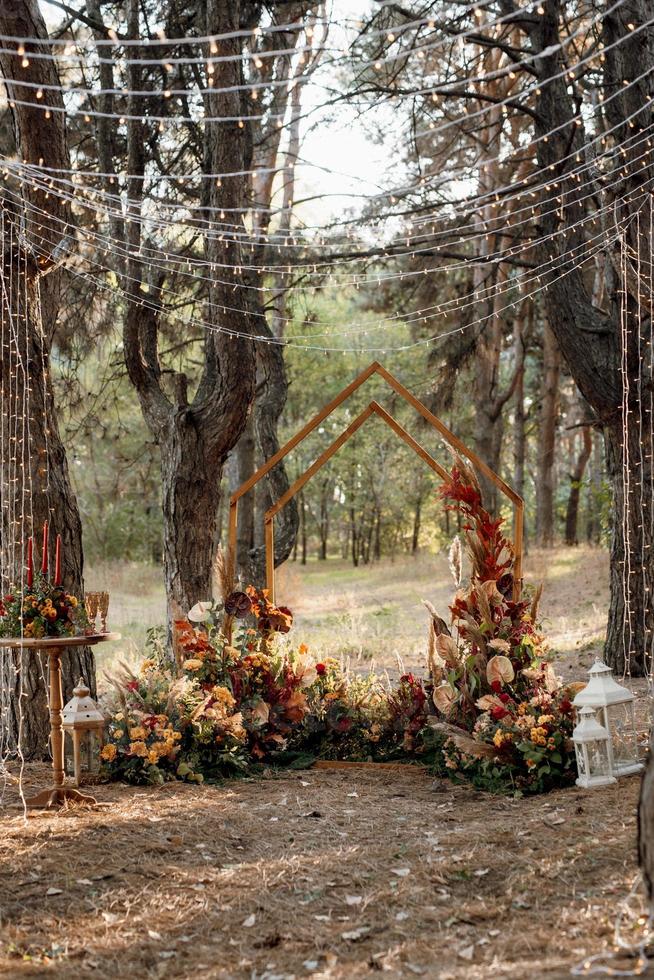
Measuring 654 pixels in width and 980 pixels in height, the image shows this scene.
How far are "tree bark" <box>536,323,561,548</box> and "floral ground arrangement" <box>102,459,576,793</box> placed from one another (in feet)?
35.7

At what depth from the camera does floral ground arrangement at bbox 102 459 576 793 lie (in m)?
6.06

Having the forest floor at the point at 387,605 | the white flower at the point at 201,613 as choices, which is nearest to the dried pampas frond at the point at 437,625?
the forest floor at the point at 387,605

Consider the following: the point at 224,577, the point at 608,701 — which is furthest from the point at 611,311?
the point at 608,701

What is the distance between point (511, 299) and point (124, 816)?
11.6m

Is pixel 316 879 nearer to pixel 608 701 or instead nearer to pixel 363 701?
pixel 608 701

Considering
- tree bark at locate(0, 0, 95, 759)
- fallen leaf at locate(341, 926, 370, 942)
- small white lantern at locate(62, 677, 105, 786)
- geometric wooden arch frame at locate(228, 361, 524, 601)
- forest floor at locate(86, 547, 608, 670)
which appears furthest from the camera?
forest floor at locate(86, 547, 608, 670)

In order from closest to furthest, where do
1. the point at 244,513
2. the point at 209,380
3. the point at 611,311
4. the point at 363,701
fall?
the point at 363,701 < the point at 209,380 < the point at 611,311 < the point at 244,513

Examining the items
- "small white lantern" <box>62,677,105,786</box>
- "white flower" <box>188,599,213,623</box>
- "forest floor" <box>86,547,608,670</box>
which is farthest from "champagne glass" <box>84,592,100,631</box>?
"forest floor" <box>86,547,608,670</box>

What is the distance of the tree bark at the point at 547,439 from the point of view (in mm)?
17234

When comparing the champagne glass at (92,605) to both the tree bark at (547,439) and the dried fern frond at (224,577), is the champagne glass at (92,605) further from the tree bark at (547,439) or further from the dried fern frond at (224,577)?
the tree bark at (547,439)

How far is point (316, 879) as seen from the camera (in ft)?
14.9

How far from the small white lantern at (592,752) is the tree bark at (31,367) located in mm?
3354

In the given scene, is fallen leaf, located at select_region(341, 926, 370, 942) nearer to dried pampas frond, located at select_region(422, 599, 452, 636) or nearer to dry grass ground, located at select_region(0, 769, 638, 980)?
dry grass ground, located at select_region(0, 769, 638, 980)

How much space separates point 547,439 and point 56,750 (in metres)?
13.3
